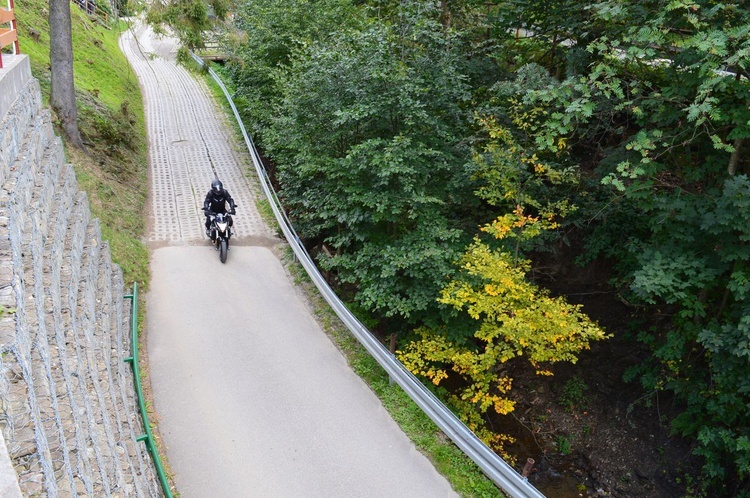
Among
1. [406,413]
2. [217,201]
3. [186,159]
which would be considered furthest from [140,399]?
[186,159]

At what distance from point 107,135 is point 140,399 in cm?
1108

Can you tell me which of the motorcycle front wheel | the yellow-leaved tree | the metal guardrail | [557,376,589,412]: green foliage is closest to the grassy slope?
the motorcycle front wheel

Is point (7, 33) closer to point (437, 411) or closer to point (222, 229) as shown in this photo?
point (222, 229)

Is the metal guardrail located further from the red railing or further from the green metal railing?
the red railing

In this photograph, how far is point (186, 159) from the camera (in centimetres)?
1820

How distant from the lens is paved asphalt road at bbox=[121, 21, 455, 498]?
7.50m

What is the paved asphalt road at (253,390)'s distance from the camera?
7.50 metres

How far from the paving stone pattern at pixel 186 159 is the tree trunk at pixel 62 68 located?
5.29ft

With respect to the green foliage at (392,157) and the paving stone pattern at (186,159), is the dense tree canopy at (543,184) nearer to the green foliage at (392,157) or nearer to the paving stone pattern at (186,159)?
the green foliage at (392,157)

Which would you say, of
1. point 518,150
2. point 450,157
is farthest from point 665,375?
point 450,157

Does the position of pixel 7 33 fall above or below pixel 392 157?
above

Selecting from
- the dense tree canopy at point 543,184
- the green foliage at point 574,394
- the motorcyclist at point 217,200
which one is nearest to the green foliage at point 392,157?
the dense tree canopy at point 543,184

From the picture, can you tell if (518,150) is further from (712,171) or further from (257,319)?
(257,319)

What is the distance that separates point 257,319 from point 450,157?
4950mm
